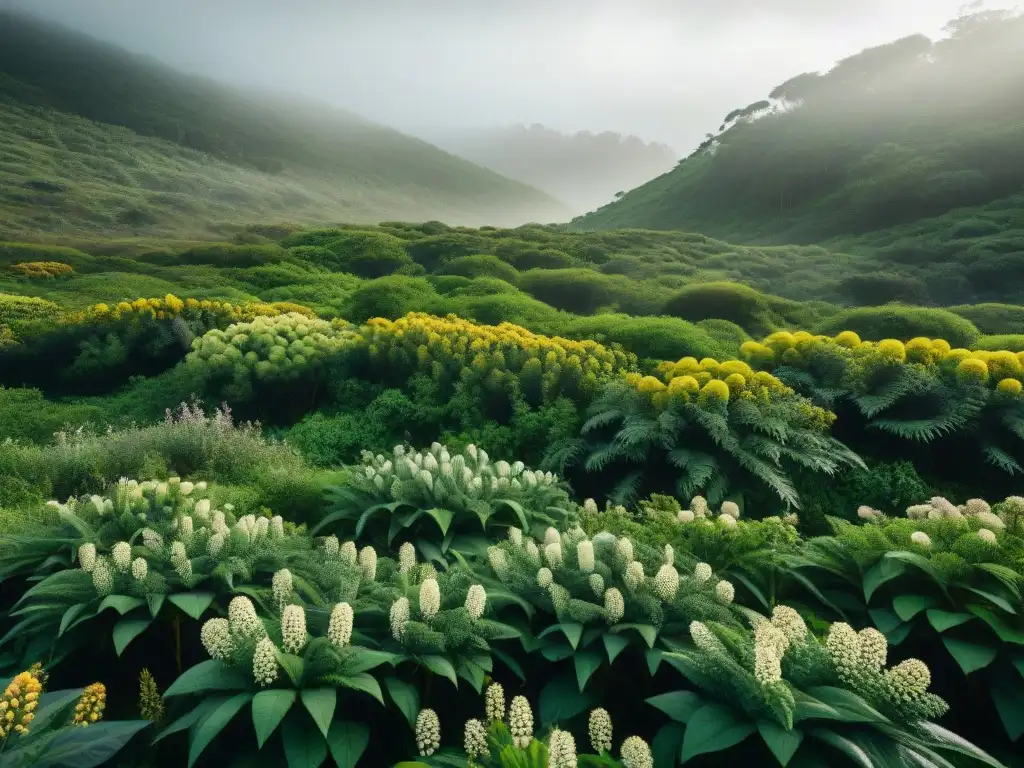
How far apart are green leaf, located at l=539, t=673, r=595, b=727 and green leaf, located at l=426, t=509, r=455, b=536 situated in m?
1.41

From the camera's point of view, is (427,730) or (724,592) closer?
(427,730)

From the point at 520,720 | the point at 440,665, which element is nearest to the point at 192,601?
the point at 440,665

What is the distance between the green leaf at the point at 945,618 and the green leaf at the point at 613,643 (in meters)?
1.34

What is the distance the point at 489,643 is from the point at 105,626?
1797 mm

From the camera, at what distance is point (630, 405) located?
6.17m

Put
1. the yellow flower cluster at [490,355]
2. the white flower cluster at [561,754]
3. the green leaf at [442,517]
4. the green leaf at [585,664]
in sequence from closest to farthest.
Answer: the white flower cluster at [561,754]
the green leaf at [585,664]
the green leaf at [442,517]
the yellow flower cluster at [490,355]

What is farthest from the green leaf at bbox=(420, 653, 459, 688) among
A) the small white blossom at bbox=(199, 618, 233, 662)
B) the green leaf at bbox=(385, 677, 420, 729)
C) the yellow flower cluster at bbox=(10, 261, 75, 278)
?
the yellow flower cluster at bbox=(10, 261, 75, 278)

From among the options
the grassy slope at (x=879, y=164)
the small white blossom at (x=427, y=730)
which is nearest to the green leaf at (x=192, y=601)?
the small white blossom at (x=427, y=730)

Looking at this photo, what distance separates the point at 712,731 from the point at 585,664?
1.87 ft

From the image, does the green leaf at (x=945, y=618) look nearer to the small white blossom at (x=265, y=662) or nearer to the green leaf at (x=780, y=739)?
the green leaf at (x=780, y=739)

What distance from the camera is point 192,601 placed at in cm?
284

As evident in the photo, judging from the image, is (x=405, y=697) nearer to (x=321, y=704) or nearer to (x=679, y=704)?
(x=321, y=704)

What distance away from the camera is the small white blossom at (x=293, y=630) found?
237 cm

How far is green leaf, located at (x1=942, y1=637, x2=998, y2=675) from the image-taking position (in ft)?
8.59
